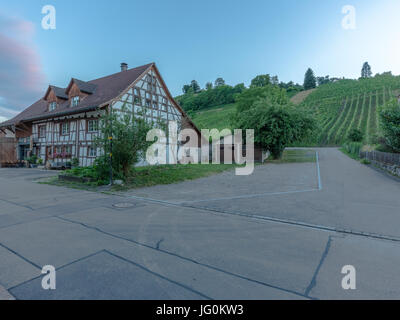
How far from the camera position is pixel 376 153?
57.9ft

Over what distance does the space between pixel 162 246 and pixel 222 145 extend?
22901mm

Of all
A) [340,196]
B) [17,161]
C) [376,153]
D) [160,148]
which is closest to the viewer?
[340,196]

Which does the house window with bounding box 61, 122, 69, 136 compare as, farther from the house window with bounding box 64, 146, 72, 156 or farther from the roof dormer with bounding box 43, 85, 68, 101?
the roof dormer with bounding box 43, 85, 68, 101

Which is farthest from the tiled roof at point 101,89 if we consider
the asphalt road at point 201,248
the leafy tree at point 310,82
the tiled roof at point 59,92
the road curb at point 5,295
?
the leafy tree at point 310,82

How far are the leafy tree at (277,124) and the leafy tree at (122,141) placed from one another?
1464 cm

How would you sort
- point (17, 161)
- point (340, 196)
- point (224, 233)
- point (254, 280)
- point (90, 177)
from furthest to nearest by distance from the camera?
1. point (17, 161)
2. point (90, 177)
3. point (340, 196)
4. point (224, 233)
5. point (254, 280)

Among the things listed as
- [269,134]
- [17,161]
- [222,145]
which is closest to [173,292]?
[269,134]

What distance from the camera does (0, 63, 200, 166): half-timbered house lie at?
19.7 metres

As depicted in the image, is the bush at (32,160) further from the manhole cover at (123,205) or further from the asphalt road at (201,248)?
the manhole cover at (123,205)

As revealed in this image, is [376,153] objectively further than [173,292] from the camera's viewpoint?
Yes

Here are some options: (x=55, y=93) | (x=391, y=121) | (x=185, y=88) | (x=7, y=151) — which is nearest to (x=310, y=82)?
(x=185, y=88)

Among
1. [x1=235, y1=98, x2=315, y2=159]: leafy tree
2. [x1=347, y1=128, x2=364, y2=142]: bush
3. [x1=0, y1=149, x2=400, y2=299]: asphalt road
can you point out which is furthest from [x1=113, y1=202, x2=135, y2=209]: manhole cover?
[x1=347, y1=128, x2=364, y2=142]: bush

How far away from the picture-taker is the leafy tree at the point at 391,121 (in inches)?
503

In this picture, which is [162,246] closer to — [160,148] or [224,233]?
[224,233]
